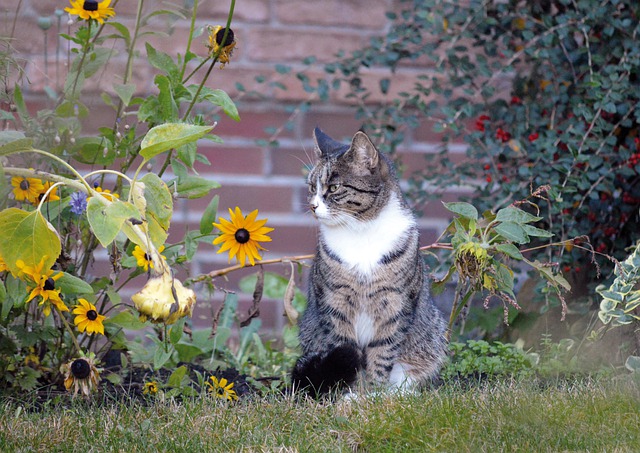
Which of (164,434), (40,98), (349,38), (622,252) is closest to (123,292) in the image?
(40,98)

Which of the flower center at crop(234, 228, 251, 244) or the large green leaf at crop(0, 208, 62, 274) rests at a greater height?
the large green leaf at crop(0, 208, 62, 274)

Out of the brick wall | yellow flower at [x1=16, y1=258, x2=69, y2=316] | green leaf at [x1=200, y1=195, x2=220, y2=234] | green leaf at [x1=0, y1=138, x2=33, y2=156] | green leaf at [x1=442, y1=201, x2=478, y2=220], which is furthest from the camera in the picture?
the brick wall

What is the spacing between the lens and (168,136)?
5.63 ft

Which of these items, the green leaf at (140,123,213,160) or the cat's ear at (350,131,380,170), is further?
the cat's ear at (350,131,380,170)

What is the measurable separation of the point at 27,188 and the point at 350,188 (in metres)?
0.87

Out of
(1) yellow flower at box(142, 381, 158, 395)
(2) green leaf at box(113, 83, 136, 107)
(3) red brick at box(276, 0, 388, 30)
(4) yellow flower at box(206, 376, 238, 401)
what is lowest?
(1) yellow flower at box(142, 381, 158, 395)

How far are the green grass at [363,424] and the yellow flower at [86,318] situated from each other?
0.67ft

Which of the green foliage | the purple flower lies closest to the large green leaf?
the purple flower

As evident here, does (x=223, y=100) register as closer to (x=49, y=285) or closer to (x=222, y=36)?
(x=222, y=36)

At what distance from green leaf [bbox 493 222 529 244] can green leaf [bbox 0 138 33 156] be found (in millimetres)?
1176

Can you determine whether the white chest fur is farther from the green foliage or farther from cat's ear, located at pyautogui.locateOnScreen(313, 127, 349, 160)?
the green foliage

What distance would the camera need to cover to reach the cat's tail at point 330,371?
7.22ft

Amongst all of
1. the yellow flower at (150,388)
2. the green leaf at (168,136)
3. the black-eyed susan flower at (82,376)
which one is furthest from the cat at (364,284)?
the green leaf at (168,136)

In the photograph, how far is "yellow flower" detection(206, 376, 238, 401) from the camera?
89.5 inches
